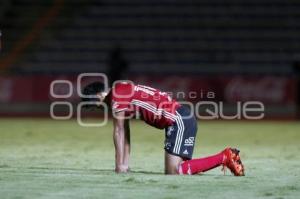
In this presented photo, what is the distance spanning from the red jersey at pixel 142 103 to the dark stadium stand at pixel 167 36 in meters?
16.2

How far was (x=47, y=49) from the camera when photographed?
27094 millimetres

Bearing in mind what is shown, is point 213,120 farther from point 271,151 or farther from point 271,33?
point 271,151

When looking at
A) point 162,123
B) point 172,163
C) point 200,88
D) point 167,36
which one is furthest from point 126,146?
point 167,36

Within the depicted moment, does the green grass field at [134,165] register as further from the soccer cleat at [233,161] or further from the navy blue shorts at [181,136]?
the navy blue shorts at [181,136]

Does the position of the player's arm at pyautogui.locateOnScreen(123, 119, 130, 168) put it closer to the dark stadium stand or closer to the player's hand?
the player's hand

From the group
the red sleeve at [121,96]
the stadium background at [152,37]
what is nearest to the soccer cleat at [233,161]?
the red sleeve at [121,96]

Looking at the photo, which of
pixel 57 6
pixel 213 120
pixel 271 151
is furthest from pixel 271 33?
pixel 271 151

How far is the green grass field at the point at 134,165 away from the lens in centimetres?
805

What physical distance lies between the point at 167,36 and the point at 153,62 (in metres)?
1.16

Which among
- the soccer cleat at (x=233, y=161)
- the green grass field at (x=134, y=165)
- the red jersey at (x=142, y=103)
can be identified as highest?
the red jersey at (x=142, y=103)

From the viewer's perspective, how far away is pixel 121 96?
950cm

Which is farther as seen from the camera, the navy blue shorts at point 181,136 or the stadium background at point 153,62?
the stadium background at point 153,62

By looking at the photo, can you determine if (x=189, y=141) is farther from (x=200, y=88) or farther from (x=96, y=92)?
(x=200, y=88)

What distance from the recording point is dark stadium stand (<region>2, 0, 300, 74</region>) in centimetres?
2628
